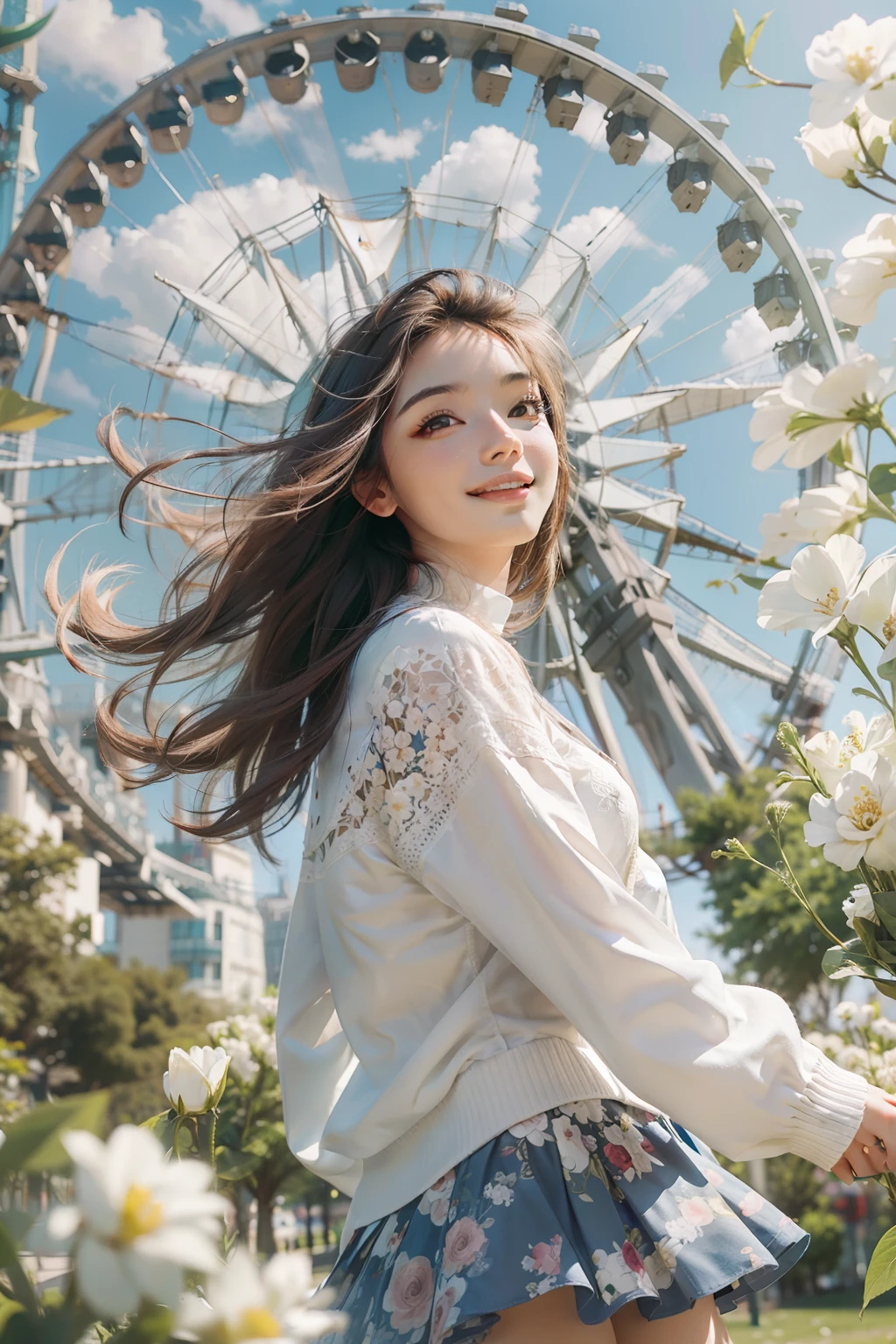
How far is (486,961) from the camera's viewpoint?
40.1 inches

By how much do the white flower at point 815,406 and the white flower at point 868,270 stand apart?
48mm

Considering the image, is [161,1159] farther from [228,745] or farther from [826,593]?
[228,745]

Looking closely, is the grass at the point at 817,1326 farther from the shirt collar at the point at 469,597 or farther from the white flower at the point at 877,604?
the white flower at the point at 877,604

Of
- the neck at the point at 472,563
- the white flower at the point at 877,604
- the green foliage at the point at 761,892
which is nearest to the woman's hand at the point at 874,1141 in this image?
the white flower at the point at 877,604

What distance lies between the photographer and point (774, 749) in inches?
446

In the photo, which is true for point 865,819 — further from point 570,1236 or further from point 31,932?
point 31,932

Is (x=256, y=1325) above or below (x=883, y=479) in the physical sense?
below

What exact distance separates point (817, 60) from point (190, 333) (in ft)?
33.3

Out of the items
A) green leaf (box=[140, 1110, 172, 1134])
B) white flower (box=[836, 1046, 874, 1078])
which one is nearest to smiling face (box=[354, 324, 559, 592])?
green leaf (box=[140, 1110, 172, 1134])

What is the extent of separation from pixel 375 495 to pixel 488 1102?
696mm

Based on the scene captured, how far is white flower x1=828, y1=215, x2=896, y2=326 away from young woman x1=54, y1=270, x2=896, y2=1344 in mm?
410

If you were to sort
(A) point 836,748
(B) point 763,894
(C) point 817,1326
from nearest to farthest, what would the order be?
(A) point 836,748 → (C) point 817,1326 → (B) point 763,894

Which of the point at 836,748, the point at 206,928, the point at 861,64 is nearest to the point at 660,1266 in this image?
the point at 836,748

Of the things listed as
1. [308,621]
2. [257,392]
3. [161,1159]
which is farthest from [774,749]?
[161,1159]
